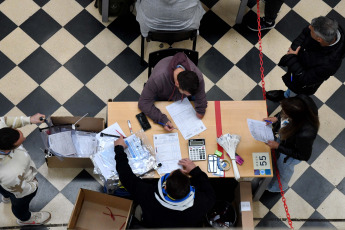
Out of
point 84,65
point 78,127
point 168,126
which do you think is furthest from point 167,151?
point 84,65

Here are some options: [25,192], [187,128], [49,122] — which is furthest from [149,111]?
[25,192]

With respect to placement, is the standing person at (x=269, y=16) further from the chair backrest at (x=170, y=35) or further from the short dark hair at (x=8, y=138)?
the short dark hair at (x=8, y=138)

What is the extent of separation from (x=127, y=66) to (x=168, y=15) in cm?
98

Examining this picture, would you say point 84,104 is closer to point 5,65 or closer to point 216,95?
point 5,65

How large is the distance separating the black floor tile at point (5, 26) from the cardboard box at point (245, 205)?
3.09m

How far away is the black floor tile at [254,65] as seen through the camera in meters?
4.56

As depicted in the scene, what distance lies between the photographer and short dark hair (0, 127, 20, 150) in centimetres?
280

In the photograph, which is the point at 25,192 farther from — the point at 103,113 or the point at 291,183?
the point at 291,183

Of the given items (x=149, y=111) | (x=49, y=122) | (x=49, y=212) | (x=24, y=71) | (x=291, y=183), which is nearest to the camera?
(x=149, y=111)

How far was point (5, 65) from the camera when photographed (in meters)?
4.41

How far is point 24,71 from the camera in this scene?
4.40 metres

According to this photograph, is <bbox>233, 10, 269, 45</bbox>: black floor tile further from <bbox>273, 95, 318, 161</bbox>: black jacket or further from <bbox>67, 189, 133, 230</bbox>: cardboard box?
<bbox>67, 189, 133, 230</bbox>: cardboard box

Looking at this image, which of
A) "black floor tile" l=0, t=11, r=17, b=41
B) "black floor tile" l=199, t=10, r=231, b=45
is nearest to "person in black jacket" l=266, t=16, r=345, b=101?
"black floor tile" l=199, t=10, r=231, b=45

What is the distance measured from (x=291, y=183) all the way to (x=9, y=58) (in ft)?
11.0
